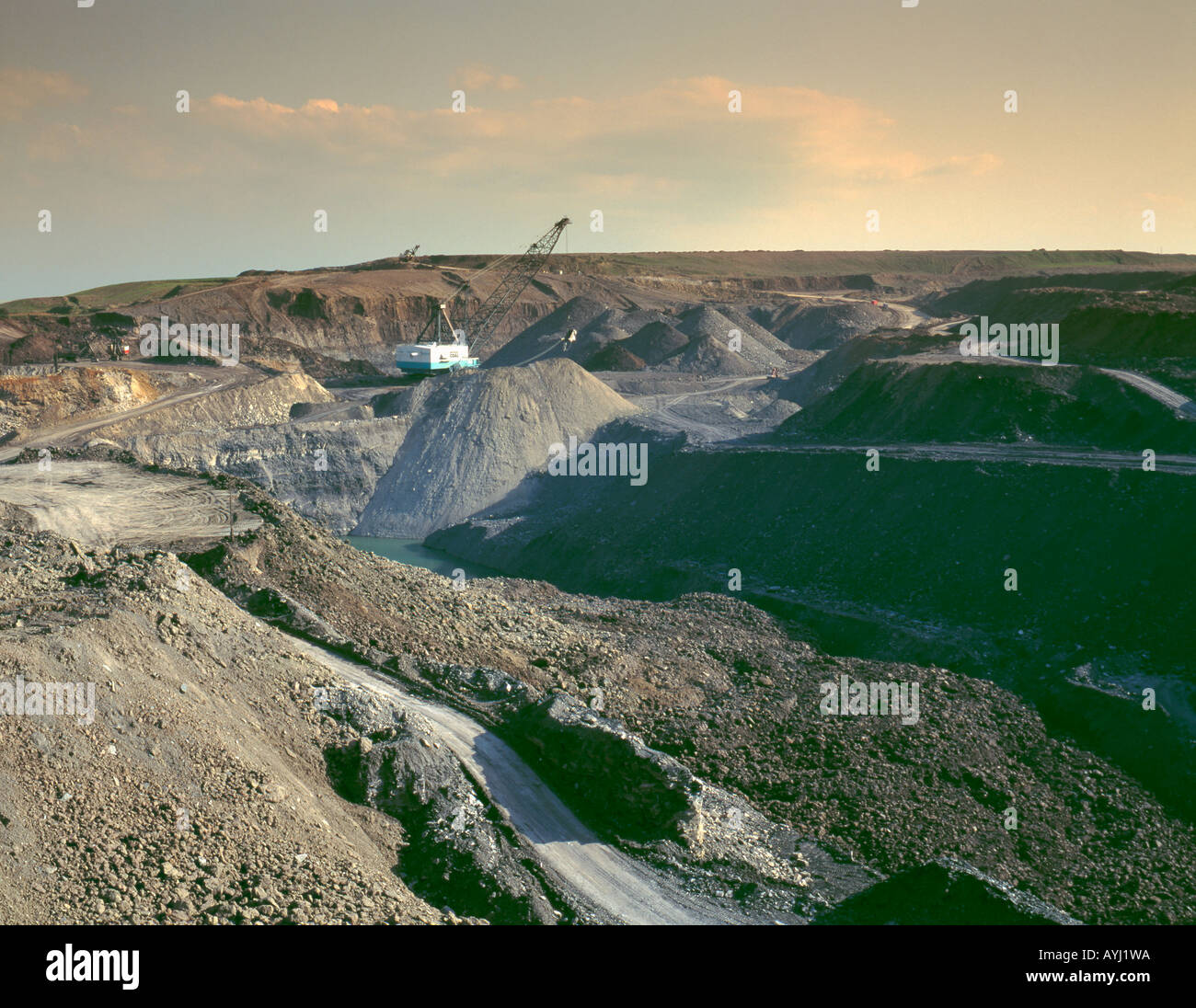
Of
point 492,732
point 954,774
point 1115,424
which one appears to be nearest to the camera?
point 492,732

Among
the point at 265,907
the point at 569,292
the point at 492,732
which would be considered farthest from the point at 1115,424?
the point at 569,292

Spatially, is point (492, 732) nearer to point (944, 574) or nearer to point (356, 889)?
point (356, 889)

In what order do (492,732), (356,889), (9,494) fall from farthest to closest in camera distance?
(9,494) < (492,732) < (356,889)

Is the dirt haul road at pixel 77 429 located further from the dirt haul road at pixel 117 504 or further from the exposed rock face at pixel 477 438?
the exposed rock face at pixel 477 438
